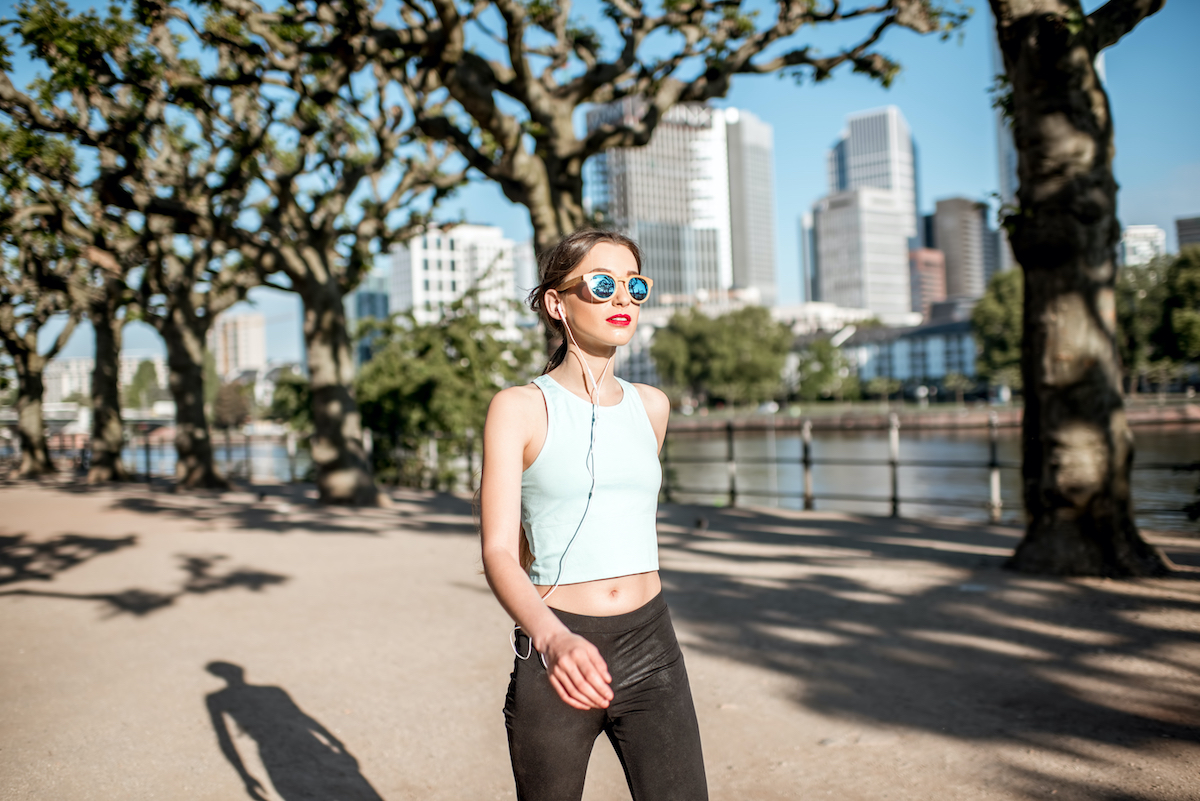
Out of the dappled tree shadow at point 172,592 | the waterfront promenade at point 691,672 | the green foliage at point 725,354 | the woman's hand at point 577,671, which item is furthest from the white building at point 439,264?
the woman's hand at point 577,671

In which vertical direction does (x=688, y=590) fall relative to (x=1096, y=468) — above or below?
below

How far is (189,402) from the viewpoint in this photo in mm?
19781

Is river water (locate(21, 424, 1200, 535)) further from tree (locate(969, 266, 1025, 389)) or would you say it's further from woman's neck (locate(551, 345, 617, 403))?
tree (locate(969, 266, 1025, 389))

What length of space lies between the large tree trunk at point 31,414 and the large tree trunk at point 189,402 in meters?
9.96

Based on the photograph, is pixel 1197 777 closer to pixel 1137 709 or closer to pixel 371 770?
pixel 1137 709

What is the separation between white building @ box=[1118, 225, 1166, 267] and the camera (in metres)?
75.0

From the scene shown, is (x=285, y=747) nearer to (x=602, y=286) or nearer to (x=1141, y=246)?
(x=602, y=286)

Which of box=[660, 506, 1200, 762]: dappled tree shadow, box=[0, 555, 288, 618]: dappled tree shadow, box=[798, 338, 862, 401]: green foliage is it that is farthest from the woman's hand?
box=[798, 338, 862, 401]: green foliage

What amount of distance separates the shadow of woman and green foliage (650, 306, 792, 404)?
4070 inches

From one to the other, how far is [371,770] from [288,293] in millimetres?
13790

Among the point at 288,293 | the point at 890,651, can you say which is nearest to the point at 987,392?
the point at 288,293

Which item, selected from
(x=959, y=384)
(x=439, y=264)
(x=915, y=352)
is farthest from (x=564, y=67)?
(x=439, y=264)

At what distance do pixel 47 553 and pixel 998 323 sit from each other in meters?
95.0

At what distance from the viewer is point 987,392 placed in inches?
4409
